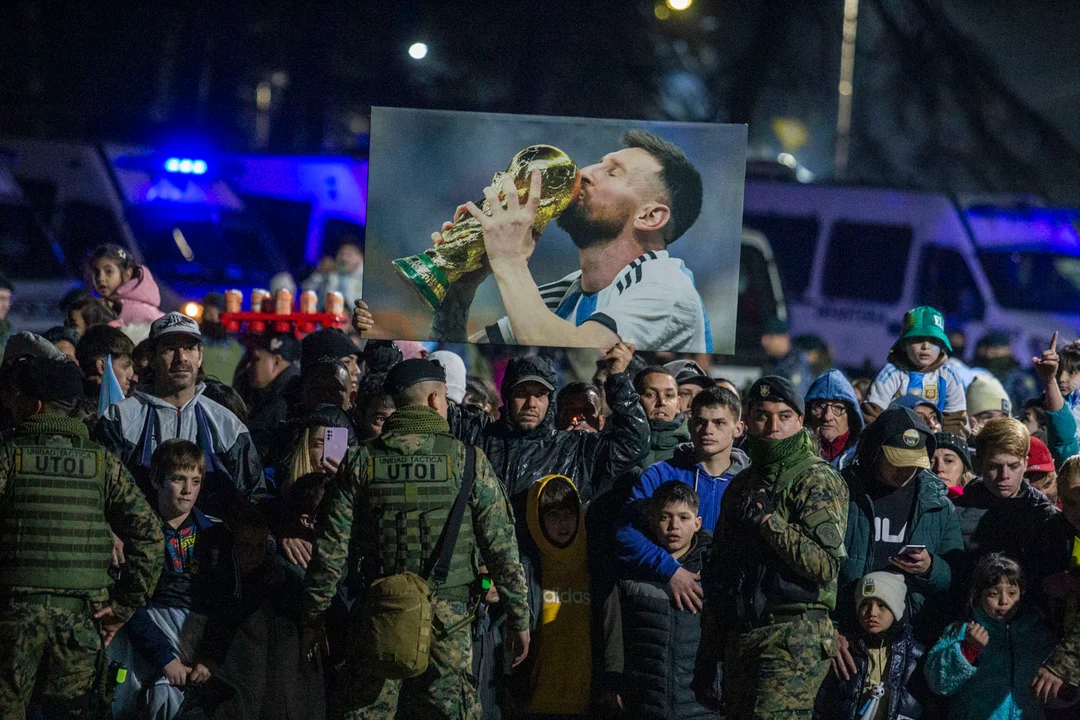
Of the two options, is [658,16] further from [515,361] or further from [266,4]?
[515,361]

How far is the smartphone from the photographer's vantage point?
7008 millimetres

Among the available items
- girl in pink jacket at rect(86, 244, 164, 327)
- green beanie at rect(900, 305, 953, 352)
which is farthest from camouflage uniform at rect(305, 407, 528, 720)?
girl in pink jacket at rect(86, 244, 164, 327)

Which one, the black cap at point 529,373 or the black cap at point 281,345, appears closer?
the black cap at point 529,373

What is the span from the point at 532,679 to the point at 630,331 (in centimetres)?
192

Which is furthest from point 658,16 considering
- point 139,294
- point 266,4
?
point 139,294

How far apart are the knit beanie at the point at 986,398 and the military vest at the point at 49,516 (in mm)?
6031

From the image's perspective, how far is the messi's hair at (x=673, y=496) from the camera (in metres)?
6.74

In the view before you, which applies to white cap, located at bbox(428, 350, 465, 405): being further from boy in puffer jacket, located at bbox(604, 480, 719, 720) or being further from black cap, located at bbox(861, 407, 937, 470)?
black cap, located at bbox(861, 407, 937, 470)

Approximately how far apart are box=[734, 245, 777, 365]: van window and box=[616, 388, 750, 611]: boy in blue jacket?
35.1ft

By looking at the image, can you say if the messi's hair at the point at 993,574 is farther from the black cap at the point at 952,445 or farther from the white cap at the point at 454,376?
the white cap at the point at 454,376

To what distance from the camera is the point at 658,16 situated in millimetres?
22812

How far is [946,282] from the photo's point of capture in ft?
59.2

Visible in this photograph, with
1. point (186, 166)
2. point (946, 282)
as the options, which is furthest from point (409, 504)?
point (946, 282)

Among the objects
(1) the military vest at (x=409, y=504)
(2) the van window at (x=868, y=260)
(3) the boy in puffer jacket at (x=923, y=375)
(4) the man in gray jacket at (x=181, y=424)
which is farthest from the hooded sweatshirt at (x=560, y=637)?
(2) the van window at (x=868, y=260)
